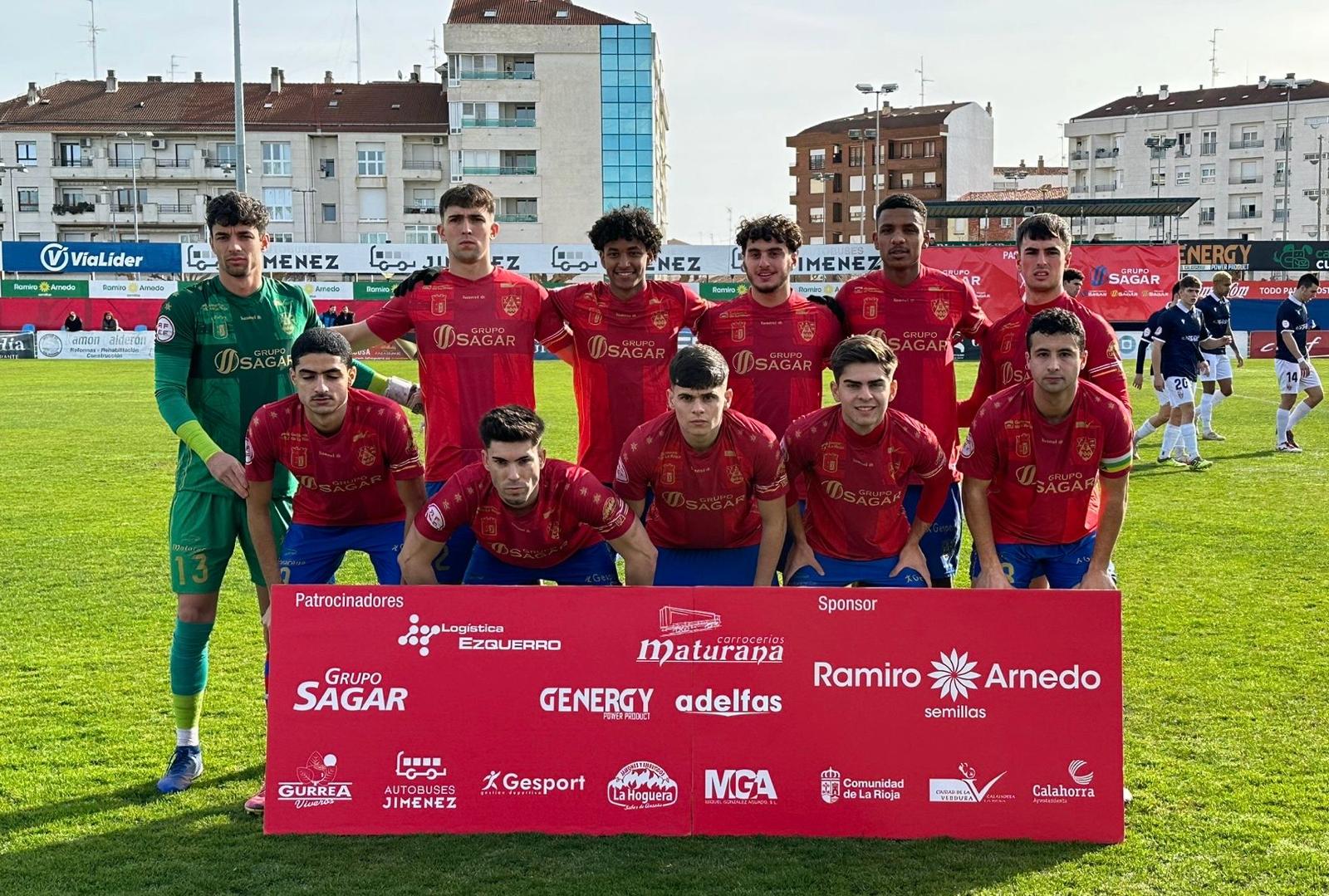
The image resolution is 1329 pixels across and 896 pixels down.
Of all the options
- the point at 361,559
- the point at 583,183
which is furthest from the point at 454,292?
the point at 583,183

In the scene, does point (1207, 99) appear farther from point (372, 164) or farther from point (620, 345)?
point (620, 345)

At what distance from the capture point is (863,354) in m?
5.05

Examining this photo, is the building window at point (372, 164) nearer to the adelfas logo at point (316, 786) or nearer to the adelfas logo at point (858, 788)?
the adelfas logo at point (316, 786)

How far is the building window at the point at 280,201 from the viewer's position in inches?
2808

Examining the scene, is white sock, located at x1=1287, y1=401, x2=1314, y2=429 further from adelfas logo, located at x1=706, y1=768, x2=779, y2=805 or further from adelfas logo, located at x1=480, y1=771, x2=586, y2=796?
adelfas logo, located at x1=480, y1=771, x2=586, y2=796

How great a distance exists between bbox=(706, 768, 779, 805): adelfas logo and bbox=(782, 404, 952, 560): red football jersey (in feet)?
4.00

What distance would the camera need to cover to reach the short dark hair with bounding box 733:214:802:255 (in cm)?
573

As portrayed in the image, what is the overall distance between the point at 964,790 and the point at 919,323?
236 centimetres

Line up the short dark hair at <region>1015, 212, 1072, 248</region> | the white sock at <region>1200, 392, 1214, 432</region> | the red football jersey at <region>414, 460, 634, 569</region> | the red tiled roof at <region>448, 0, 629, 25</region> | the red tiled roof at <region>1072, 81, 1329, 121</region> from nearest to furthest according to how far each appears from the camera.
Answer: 1. the red football jersey at <region>414, 460, 634, 569</region>
2. the short dark hair at <region>1015, 212, 1072, 248</region>
3. the white sock at <region>1200, 392, 1214, 432</region>
4. the red tiled roof at <region>448, 0, 629, 25</region>
5. the red tiled roof at <region>1072, 81, 1329, 121</region>

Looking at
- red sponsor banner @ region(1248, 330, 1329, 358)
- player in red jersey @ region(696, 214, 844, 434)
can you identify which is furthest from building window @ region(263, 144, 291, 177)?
player in red jersey @ region(696, 214, 844, 434)

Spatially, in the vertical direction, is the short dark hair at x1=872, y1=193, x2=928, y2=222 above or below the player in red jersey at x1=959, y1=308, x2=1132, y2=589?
above

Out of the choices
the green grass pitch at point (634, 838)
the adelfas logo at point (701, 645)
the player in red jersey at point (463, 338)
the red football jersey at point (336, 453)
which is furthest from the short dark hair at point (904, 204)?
the green grass pitch at point (634, 838)

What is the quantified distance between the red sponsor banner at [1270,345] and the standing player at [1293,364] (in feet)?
83.1

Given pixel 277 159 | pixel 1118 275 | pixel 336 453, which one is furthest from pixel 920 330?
pixel 277 159
